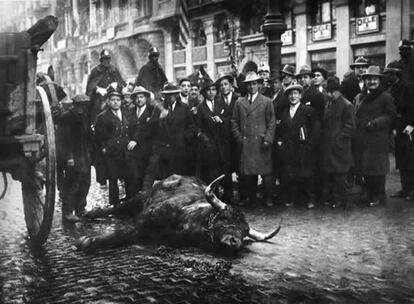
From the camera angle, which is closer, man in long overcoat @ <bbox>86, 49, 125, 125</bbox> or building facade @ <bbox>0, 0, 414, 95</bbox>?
man in long overcoat @ <bbox>86, 49, 125, 125</bbox>

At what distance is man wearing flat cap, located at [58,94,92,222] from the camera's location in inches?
301

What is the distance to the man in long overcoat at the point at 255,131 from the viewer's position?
26.7 feet

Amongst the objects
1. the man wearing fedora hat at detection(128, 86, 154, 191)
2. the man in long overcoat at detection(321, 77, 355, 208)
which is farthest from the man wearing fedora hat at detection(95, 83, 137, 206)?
the man in long overcoat at detection(321, 77, 355, 208)

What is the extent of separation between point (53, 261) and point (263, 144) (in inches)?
139

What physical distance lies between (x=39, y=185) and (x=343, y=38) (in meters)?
15.4

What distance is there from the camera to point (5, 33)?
5.25 meters

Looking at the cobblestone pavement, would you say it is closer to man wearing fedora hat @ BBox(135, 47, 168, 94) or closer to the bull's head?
the bull's head

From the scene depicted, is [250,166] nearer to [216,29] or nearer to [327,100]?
[327,100]

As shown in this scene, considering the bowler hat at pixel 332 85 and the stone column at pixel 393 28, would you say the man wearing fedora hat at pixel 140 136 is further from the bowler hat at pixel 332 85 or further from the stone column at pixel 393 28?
the stone column at pixel 393 28

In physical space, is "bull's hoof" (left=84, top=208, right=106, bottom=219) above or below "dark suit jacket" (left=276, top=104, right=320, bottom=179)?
below

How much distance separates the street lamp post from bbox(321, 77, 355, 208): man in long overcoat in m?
1.60

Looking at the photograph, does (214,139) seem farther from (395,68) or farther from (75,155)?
(395,68)

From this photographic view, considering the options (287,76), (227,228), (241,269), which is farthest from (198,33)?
(241,269)

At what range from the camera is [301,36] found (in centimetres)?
2172
